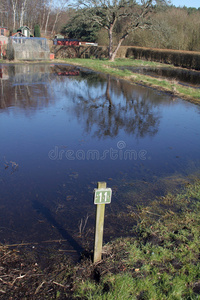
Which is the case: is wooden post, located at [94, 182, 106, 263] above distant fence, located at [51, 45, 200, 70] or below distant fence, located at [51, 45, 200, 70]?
below

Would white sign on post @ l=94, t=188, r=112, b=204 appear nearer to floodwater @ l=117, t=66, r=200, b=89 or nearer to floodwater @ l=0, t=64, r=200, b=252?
floodwater @ l=0, t=64, r=200, b=252

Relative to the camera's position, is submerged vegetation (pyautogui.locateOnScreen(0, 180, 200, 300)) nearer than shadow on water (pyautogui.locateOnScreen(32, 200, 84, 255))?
Yes

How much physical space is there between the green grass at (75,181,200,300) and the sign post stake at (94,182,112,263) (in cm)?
20

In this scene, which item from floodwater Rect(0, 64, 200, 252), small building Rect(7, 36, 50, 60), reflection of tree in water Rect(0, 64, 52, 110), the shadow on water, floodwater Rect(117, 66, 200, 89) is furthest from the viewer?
small building Rect(7, 36, 50, 60)

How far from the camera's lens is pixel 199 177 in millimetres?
6262

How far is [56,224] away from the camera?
14.6 ft

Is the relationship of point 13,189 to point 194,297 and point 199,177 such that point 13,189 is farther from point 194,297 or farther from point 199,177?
point 199,177

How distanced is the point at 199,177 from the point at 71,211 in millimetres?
3264

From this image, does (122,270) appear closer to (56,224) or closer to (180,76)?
(56,224)

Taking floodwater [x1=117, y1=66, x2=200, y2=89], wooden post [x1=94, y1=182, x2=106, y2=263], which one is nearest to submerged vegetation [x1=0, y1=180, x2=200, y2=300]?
wooden post [x1=94, y1=182, x2=106, y2=263]

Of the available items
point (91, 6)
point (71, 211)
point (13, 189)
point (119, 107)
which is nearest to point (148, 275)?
point (71, 211)

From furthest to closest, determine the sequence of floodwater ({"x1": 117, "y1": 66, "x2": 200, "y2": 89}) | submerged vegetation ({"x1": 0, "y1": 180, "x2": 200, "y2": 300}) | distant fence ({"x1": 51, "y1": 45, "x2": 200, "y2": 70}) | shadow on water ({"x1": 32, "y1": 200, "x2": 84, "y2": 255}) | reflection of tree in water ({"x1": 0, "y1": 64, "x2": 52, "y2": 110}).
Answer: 1. distant fence ({"x1": 51, "y1": 45, "x2": 200, "y2": 70})
2. floodwater ({"x1": 117, "y1": 66, "x2": 200, "y2": 89})
3. reflection of tree in water ({"x1": 0, "y1": 64, "x2": 52, "y2": 110})
4. shadow on water ({"x1": 32, "y1": 200, "x2": 84, "y2": 255})
5. submerged vegetation ({"x1": 0, "y1": 180, "x2": 200, "y2": 300})

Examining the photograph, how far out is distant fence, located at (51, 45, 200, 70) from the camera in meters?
37.3

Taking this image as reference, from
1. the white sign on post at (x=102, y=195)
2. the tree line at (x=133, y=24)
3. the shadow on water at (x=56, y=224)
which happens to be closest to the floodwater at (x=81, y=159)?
the shadow on water at (x=56, y=224)
